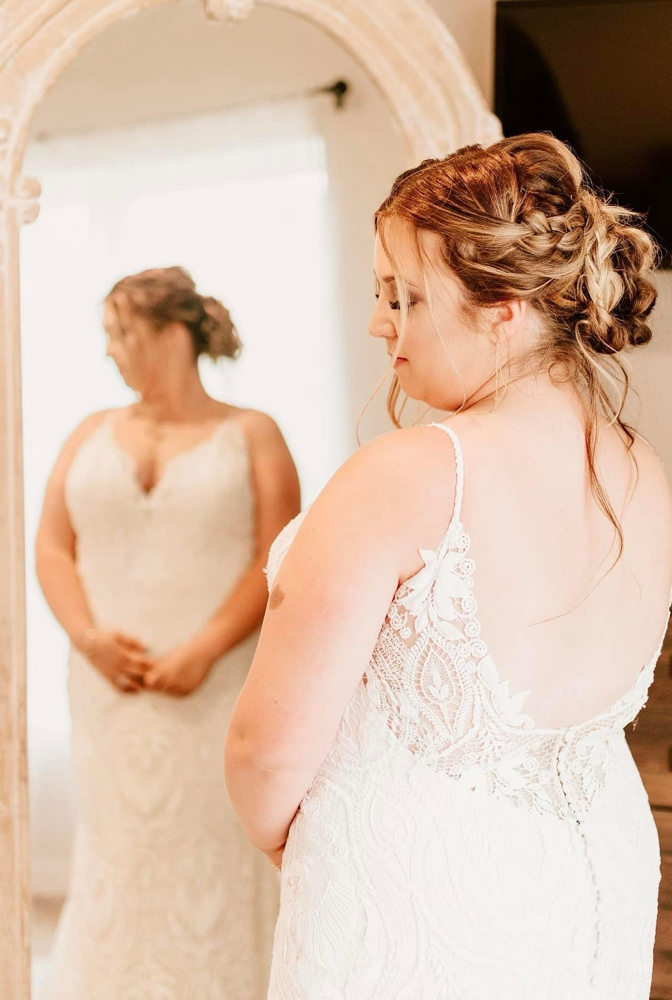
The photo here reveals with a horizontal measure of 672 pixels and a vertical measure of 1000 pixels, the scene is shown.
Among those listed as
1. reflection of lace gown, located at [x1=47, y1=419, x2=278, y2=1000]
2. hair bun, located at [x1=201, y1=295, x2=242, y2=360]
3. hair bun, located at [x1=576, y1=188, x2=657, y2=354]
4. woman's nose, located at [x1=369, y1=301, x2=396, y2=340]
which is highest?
hair bun, located at [x1=576, y1=188, x2=657, y2=354]

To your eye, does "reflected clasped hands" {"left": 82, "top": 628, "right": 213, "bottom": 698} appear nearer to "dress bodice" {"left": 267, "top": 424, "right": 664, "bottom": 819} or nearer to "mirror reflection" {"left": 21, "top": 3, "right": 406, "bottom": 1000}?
"mirror reflection" {"left": 21, "top": 3, "right": 406, "bottom": 1000}

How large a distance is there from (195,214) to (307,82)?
250mm

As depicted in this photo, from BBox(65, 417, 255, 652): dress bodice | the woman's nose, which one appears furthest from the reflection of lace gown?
the woman's nose

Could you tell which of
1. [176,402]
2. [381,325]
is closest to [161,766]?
[176,402]

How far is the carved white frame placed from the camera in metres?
1.42

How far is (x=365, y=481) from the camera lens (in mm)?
866

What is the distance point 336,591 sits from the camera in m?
0.86

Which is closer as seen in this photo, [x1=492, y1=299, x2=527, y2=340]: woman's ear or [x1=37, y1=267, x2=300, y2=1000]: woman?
[x1=492, y1=299, x2=527, y2=340]: woman's ear

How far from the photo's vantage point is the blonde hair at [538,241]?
929mm

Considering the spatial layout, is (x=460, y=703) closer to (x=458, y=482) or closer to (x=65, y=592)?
(x=458, y=482)

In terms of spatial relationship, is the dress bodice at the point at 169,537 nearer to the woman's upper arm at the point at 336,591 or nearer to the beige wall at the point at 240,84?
the beige wall at the point at 240,84

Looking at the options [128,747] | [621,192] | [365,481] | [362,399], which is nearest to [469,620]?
[365,481]

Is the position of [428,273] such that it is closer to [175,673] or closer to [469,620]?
[469,620]

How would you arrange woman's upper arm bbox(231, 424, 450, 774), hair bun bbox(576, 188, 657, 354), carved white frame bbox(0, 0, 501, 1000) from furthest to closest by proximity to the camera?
1. carved white frame bbox(0, 0, 501, 1000)
2. hair bun bbox(576, 188, 657, 354)
3. woman's upper arm bbox(231, 424, 450, 774)
